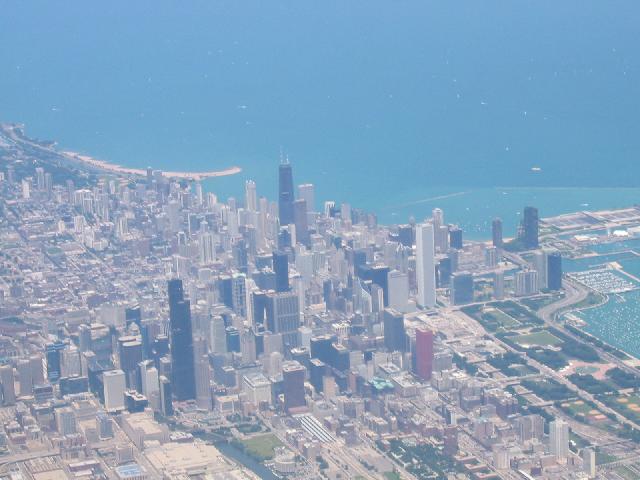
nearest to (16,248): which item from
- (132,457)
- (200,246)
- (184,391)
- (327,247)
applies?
(200,246)

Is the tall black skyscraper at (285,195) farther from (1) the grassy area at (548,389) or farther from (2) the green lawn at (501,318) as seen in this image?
(1) the grassy area at (548,389)

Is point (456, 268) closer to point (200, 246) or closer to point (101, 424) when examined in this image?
point (200, 246)

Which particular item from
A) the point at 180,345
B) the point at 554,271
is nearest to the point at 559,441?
the point at 180,345

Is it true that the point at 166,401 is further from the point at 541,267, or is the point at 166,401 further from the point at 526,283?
the point at 541,267

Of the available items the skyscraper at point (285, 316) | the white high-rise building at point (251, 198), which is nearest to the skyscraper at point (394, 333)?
the skyscraper at point (285, 316)

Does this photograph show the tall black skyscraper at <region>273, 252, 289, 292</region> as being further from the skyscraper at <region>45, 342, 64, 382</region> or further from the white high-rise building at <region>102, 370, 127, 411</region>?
the white high-rise building at <region>102, 370, 127, 411</region>

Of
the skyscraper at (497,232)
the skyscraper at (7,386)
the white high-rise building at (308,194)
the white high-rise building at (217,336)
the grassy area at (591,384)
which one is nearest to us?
the skyscraper at (7,386)
